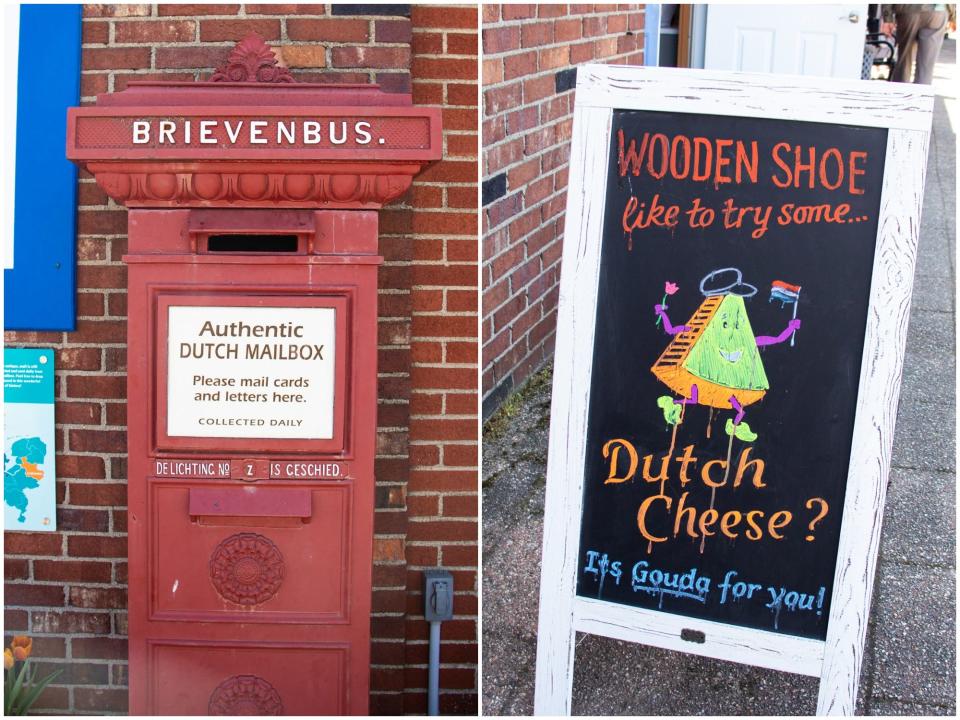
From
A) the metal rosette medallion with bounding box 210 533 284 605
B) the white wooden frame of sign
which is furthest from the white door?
the metal rosette medallion with bounding box 210 533 284 605

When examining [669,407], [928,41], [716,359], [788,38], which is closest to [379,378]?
[669,407]

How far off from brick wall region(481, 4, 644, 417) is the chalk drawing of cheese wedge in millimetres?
1947

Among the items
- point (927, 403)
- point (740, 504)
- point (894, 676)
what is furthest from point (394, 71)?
point (927, 403)

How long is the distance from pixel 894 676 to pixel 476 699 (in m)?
1.29

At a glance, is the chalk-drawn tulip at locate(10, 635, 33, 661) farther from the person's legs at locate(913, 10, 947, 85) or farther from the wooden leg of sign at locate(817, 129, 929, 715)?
the person's legs at locate(913, 10, 947, 85)

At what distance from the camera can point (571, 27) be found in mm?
5117

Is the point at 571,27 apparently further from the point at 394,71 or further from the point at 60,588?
the point at 60,588

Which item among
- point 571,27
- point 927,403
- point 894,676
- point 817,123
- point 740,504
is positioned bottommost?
point 894,676

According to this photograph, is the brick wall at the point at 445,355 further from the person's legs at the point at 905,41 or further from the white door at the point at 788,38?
the person's legs at the point at 905,41

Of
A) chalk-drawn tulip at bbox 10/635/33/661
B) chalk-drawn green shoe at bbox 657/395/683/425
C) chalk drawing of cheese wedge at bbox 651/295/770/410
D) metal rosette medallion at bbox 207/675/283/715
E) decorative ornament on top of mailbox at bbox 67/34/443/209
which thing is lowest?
chalk-drawn tulip at bbox 10/635/33/661

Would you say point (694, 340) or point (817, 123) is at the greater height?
point (817, 123)

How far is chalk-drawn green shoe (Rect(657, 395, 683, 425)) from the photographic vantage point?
8.40 feet

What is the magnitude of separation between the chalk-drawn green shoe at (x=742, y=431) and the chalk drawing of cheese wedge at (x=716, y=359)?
0.16ft

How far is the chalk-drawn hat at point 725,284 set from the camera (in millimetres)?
2465
